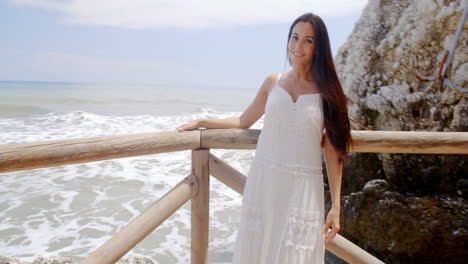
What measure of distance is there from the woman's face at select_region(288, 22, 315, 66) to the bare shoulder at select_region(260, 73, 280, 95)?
143 millimetres

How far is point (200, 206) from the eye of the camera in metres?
1.91

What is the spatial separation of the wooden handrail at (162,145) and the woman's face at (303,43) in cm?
46

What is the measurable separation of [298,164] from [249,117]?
0.47 m

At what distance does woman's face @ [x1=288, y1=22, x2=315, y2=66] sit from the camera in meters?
1.54

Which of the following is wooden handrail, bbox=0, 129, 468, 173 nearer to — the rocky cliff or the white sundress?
the white sundress

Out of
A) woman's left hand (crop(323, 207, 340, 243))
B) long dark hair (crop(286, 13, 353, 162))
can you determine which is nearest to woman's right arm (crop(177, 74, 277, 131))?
long dark hair (crop(286, 13, 353, 162))

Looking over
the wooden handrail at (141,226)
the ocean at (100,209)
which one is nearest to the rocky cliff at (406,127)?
the ocean at (100,209)

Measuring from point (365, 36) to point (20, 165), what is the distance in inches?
189

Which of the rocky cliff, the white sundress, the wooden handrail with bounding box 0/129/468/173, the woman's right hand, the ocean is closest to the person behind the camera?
the wooden handrail with bounding box 0/129/468/173

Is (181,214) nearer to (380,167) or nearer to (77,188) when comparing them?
(77,188)

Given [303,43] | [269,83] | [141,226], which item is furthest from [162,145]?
[303,43]

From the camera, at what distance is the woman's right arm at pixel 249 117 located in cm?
172

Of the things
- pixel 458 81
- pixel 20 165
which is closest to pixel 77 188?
pixel 20 165

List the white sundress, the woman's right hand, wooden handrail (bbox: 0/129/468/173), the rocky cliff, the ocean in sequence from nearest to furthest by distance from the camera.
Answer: wooden handrail (bbox: 0/129/468/173) < the white sundress < the woman's right hand < the rocky cliff < the ocean
